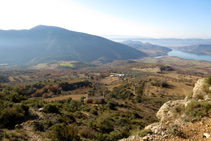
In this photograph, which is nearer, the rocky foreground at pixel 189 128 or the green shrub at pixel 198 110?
the rocky foreground at pixel 189 128

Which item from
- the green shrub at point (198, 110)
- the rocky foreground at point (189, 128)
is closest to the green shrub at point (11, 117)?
the rocky foreground at point (189, 128)

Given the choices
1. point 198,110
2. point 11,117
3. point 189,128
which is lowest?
point 11,117

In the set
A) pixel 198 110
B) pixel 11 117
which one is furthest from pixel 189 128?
pixel 11 117

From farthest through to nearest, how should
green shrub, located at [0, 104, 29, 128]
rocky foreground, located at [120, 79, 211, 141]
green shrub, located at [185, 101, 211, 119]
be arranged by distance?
green shrub, located at [0, 104, 29, 128]
green shrub, located at [185, 101, 211, 119]
rocky foreground, located at [120, 79, 211, 141]

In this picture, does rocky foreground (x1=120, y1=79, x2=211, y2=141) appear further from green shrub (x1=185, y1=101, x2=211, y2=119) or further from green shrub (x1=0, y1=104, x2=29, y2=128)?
green shrub (x1=0, y1=104, x2=29, y2=128)

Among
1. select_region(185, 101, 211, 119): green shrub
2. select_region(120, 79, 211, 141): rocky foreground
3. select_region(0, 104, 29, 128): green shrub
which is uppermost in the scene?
select_region(185, 101, 211, 119): green shrub

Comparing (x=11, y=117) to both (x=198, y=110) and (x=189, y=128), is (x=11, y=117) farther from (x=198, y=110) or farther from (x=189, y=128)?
(x=198, y=110)

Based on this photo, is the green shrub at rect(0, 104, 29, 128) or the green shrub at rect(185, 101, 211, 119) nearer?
the green shrub at rect(185, 101, 211, 119)

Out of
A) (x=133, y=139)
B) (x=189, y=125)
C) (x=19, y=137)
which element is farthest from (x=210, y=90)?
(x=19, y=137)

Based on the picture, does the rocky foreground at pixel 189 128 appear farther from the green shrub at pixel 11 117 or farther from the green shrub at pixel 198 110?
the green shrub at pixel 11 117

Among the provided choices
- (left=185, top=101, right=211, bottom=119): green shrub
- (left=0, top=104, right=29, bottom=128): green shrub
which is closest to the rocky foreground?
(left=185, top=101, right=211, bottom=119): green shrub

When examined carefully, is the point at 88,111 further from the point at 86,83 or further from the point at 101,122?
the point at 86,83
